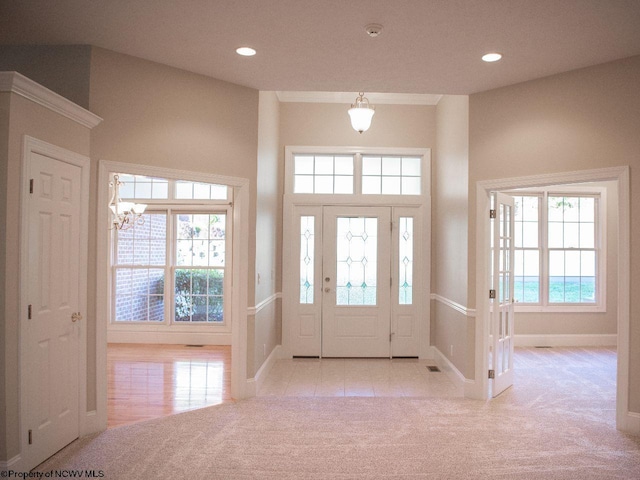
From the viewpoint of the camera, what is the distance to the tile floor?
5168mm

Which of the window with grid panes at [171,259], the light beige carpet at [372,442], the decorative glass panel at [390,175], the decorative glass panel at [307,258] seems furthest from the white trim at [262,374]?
the decorative glass panel at [390,175]

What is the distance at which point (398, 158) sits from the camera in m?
6.83

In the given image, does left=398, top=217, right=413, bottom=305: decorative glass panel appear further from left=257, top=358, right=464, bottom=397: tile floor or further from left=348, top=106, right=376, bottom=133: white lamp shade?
left=348, top=106, right=376, bottom=133: white lamp shade

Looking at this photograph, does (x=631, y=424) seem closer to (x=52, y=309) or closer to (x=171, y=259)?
(x=52, y=309)

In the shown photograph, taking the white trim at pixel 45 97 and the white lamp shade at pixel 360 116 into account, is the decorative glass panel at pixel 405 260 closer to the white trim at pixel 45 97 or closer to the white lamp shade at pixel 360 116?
the white lamp shade at pixel 360 116

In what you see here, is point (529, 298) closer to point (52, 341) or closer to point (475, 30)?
point (475, 30)

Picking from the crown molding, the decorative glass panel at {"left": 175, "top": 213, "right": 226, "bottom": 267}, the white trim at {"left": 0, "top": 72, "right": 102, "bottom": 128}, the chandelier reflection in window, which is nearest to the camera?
the white trim at {"left": 0, "top": 72, "right": 102, "bottom": 128}

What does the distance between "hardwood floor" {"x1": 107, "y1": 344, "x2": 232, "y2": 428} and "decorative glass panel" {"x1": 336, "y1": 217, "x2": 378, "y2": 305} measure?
71.6 inches

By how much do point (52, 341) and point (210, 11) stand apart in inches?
96.4

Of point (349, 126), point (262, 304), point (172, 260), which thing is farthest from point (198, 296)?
point (349, 126)

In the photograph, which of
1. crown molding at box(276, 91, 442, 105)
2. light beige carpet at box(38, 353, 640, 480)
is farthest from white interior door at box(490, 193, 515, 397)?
crown molding at box(276, 91, 442, 105)

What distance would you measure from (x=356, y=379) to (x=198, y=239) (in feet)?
11.2

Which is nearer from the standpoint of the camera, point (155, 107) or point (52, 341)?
point (52, 341)

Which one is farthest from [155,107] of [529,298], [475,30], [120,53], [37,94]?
[529,298]
